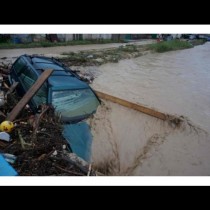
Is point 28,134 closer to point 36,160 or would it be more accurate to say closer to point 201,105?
point 36,160

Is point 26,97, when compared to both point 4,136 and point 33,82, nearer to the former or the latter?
point 33,82

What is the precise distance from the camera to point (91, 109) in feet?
14.2

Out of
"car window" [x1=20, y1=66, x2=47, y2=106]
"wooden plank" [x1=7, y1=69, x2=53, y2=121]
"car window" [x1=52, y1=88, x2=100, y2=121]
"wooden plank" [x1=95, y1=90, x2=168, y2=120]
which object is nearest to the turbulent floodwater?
"wooden plank" [x1=95, y1=90, x2=168, y2=120]

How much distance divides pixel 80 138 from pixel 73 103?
704 millimetres

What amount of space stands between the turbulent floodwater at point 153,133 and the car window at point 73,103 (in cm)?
21

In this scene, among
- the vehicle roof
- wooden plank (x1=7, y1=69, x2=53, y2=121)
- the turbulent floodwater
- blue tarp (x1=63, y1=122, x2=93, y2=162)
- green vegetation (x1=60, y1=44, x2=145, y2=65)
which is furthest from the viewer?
green vegetation (x1=60, y1=44, x2=145, y2=65)

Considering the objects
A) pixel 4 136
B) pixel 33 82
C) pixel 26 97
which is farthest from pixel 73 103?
pixel 4 136

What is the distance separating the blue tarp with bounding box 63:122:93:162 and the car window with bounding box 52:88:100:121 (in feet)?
0.72

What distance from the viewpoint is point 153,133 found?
439 cm

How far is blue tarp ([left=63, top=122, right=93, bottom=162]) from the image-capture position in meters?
3.43

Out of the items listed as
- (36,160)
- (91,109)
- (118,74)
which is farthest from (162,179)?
(118,74)

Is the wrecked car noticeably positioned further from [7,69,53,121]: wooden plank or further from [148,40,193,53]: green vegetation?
[148,40,193,53]: green vegetation

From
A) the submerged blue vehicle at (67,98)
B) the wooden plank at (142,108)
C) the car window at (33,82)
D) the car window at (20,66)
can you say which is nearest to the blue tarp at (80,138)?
the submerged blue vehicle at (67,98)

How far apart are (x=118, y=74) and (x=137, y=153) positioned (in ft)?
19.5
